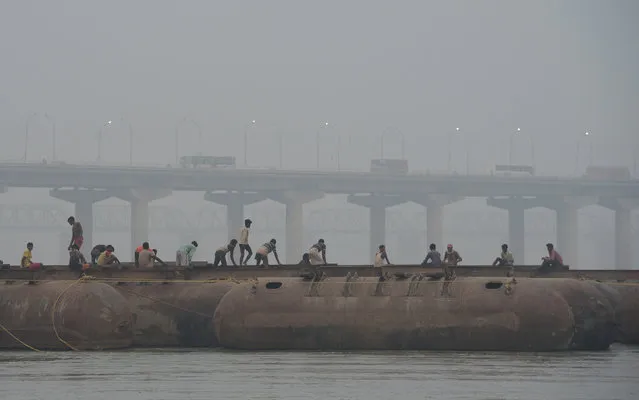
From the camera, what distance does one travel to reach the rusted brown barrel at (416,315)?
119 feet

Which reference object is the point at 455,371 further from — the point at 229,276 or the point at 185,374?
the point at 229,276

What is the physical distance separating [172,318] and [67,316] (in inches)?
153

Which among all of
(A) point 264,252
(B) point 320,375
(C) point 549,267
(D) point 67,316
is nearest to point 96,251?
(A) point 264,252

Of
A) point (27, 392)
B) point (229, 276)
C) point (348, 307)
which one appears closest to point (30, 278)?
point (229, 276)

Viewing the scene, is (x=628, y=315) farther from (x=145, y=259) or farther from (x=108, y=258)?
(x=108, y=258)

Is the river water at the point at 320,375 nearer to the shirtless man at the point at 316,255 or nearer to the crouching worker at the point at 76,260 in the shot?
the crouching worker at the point at 76,260

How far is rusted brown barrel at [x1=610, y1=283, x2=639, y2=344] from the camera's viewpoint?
40.8 m

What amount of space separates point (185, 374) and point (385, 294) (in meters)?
7.02

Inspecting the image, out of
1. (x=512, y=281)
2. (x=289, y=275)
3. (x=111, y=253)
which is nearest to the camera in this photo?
(x=512, y=281)

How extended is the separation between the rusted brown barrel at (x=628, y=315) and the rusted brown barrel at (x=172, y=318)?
37.0ft

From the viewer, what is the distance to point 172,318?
42219 mm

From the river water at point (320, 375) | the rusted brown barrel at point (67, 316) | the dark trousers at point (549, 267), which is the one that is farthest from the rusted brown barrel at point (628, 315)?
the rusted brown barrel at point (67, 316)

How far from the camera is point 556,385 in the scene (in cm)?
2955

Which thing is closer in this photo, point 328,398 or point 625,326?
point 328,398
